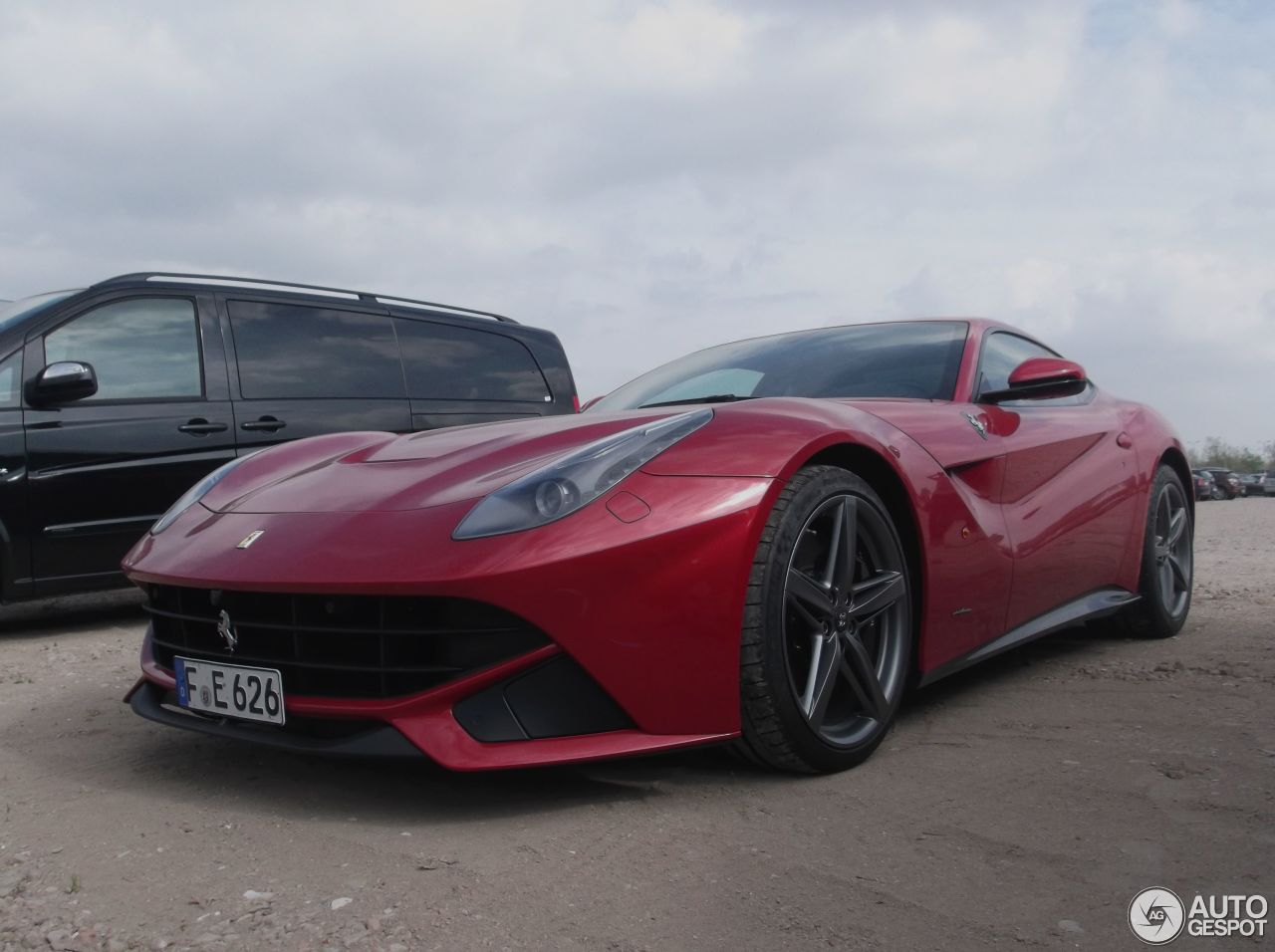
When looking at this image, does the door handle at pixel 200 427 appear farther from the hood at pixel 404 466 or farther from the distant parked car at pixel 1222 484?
the distant parked car at pixel 1222 484

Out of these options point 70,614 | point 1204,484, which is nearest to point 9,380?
point 70,614

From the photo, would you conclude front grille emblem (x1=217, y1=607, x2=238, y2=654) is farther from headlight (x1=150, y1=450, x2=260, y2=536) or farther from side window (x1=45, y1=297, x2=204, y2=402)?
side window (x1=45, y1=297, x2=204, y2=402)

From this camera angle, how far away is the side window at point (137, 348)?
513cm

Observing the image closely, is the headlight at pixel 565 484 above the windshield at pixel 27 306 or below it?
below

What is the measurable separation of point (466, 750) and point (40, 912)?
29.8 inches

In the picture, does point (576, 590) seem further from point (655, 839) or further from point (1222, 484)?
point (1222, 484)

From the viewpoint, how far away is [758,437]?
8.49 ft

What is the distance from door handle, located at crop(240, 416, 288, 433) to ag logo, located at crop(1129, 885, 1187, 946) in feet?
15.4

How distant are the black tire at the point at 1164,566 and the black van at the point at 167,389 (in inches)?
145

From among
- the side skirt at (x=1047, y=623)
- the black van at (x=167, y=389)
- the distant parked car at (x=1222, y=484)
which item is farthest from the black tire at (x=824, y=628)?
the distant parked car at (x=1222, y=484)

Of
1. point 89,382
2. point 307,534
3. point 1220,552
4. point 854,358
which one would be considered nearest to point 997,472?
point 854,358

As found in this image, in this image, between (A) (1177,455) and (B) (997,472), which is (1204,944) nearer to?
(B) (997,472)

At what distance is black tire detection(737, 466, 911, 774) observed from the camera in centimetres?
244

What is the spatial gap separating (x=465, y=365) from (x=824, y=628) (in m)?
4.41
